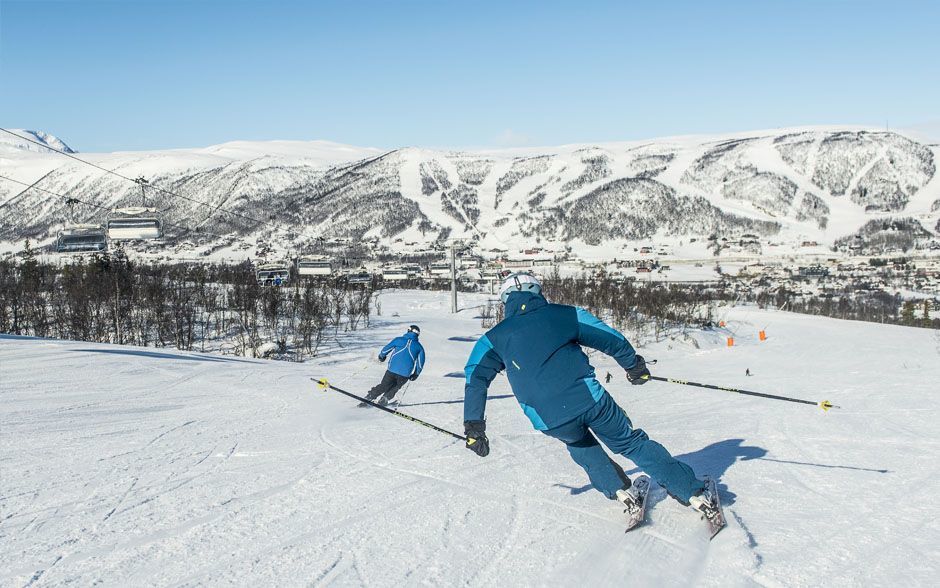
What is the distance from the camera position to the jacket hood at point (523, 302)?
14.4 feet

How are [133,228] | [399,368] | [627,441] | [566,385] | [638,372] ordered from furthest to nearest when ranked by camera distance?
[133,228] → [399,368] → [638,372] → [627,441] → [566,385]

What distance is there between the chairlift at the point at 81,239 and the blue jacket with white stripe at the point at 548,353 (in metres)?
20.4

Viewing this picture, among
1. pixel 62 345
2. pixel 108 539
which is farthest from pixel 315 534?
pixel 62 345

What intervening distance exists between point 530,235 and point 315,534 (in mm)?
185816

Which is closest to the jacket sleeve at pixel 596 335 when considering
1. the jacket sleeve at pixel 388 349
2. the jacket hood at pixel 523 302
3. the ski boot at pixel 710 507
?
the jacket hood at pixel 523 302

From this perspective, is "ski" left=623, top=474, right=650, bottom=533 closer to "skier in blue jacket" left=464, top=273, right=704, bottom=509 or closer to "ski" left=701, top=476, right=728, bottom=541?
"skier in blue jacket" left=464, top=273, right=704, bottom=509

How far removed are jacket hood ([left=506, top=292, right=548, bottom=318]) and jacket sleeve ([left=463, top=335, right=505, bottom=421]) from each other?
267mm

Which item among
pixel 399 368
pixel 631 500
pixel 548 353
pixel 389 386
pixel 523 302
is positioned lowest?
pixel 389 386

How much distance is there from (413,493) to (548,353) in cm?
177

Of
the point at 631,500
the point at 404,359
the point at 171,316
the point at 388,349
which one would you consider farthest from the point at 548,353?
the point at 171,316

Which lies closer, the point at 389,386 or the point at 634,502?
the point at 634,502

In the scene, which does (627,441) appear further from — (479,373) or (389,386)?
(389,386)

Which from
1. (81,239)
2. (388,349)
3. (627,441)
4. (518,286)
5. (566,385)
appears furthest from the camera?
(81,239)

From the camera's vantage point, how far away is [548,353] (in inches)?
169
